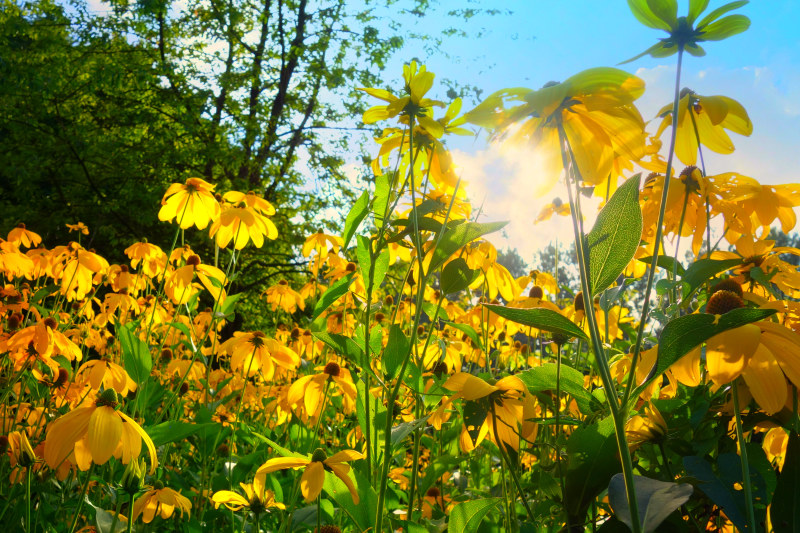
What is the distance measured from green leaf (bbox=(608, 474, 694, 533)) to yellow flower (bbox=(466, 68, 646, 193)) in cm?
29

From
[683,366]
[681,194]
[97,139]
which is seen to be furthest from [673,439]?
[97,139]

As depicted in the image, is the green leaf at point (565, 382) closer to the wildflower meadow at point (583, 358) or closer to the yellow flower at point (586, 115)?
the wildflower meadow at point (583, 358)

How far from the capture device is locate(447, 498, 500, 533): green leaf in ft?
2.31

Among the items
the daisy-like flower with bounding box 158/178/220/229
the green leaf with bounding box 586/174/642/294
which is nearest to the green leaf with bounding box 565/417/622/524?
the green leaf with bounding box 586/174/642/294

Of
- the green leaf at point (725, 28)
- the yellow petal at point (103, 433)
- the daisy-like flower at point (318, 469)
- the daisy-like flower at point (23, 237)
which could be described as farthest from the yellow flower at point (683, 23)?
the daisy-like flower at point (23, 237)

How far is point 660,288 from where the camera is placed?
2.50 feet

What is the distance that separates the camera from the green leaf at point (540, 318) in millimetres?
488

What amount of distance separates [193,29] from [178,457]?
8.88 metres

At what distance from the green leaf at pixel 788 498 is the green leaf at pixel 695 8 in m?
0.47

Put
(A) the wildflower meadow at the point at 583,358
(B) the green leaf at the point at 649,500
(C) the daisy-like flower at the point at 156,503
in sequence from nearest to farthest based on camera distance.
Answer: (B) the green leaf at the point at 649,500, (A) the wildflower meadow at the point at 583,358, (C) the daisy-like flower at the point at 156,503

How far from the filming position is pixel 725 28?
561mm

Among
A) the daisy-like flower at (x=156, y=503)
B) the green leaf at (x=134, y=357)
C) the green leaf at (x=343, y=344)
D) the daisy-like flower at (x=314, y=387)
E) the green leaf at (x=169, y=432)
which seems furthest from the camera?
the daisy-like flower at (x=314, y=387)

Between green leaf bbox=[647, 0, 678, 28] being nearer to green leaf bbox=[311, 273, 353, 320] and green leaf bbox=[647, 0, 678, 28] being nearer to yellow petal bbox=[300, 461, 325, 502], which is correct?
green leaf bbox=[311, 273, 353, 320]

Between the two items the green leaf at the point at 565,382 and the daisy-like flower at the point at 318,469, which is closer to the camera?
the green leaf at the point at 565,382
